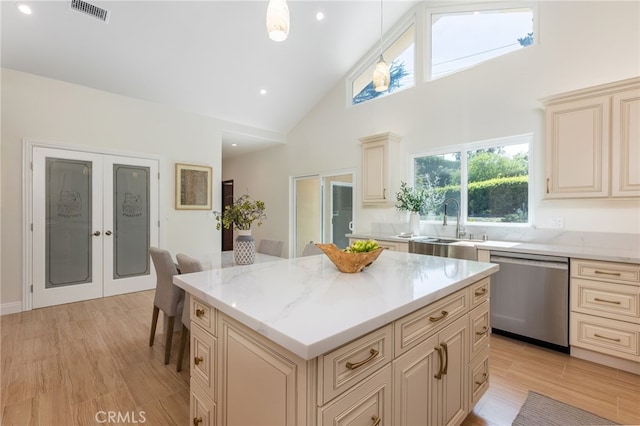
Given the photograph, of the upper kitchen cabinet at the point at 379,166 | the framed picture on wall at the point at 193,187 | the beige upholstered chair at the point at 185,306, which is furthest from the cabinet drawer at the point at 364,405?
the framed picture on wall at the point at 193,187

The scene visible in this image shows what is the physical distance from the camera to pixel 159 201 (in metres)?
4.57

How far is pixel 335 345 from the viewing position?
827mm

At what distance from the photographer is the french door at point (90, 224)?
144 inches

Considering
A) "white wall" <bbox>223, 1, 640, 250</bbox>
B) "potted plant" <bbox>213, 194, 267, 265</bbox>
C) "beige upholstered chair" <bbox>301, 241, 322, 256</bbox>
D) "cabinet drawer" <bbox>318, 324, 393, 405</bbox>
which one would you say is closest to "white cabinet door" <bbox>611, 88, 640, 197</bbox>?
"white wall" <bbox>223, 1, 640, 250</bbox>

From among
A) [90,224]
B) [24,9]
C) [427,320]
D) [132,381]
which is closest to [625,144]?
[427,320]

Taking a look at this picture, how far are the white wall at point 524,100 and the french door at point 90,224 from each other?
3296mm

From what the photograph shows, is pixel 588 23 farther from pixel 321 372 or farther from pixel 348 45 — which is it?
pixel 321 372

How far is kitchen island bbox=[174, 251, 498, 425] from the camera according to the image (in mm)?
869

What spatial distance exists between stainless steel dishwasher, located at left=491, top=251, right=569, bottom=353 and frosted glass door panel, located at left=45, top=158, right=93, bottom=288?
16.9ft

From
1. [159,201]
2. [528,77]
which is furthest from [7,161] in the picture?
[528,77]

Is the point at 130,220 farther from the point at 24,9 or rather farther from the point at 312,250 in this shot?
the point at 312,250

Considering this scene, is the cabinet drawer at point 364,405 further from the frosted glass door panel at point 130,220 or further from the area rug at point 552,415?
the frosted glass door panel at point 130,220

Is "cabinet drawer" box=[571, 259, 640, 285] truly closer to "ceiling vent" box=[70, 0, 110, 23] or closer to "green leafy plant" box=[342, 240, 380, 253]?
"green leafy plant" box=[342, 240, 380, 253]

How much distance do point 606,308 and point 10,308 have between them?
20.3 ft
